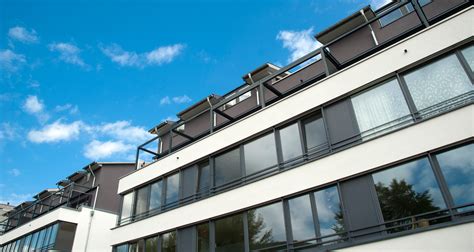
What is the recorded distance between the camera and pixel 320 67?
525 inches

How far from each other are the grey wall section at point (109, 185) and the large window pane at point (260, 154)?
12.9 meters

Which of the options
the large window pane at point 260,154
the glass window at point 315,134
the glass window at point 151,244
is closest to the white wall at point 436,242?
the glass window at point 315,134

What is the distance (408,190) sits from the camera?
843cm

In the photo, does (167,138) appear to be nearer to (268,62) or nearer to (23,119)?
(268,62)

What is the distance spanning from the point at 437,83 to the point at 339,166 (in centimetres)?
355

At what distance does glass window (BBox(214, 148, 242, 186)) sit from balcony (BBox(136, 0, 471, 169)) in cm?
179

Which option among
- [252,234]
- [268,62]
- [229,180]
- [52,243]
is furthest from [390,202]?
[52,243]

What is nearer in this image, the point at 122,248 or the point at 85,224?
the point at 122,248

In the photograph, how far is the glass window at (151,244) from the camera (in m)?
14.5

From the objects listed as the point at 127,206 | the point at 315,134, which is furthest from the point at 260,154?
the point at 127,206

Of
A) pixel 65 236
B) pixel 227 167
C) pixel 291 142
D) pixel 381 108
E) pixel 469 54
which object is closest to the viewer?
pixel 469 54

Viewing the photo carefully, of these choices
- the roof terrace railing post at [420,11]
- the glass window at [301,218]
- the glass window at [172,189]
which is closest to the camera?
the glass window at [301,218]

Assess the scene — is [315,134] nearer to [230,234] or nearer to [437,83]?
[437,83]

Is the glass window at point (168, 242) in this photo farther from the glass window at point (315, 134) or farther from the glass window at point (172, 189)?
the glass window at point (315, 134)
